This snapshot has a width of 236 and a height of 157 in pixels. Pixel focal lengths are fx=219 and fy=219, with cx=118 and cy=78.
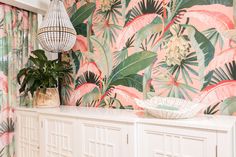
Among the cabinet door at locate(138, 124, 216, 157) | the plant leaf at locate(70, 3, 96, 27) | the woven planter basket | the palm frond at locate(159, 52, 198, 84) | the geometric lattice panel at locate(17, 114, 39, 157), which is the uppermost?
the plant leaf at locate(70, 3, 96, 27)

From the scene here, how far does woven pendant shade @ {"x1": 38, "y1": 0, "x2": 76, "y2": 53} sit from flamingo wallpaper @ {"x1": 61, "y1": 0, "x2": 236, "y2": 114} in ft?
0.93

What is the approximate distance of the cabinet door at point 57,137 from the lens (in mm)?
1738

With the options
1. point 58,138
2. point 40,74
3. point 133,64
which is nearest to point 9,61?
point 40,74

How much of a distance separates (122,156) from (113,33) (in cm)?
116

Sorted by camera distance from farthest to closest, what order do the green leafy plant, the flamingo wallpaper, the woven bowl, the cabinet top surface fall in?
the green leafy plant → the flamingo wallpaper → the woven bowl → the cabinet top surface

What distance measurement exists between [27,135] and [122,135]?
116cm

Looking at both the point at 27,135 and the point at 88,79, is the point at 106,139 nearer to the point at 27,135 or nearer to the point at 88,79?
the point at 88,79


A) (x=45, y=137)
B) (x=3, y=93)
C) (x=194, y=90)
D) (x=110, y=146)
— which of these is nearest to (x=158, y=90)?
(x=194, y=90)

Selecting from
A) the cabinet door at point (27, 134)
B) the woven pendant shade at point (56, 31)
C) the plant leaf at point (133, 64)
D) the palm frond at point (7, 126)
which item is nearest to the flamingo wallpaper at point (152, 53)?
the plant leaf at point (133, 64)

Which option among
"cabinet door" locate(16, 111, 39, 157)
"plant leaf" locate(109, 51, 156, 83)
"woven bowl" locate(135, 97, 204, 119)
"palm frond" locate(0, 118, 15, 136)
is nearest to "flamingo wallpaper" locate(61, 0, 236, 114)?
"plant leaf" locate(109, 51, 156, 83)

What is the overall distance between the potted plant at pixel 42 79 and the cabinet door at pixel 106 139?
27.5 inches

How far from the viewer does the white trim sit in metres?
2.20

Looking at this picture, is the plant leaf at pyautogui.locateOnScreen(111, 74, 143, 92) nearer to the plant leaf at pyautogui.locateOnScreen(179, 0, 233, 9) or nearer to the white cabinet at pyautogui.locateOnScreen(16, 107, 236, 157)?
the white cabinet at pyautogui.locateOnScreen(16, 107, 236, 157)

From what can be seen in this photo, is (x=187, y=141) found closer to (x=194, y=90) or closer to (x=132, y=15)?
(x=194, y=90)
